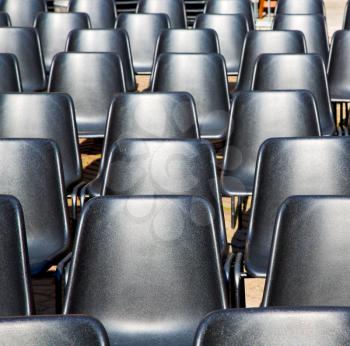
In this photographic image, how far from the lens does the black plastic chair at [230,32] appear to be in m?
7.64

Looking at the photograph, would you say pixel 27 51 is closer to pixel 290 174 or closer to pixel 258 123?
pixel 258 123

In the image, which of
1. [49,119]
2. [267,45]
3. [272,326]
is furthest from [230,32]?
[272,326]

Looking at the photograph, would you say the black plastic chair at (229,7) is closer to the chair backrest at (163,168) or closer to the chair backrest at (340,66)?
the chair backrest at (340,66)

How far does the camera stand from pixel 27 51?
22.9ft

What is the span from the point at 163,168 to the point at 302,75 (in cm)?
203

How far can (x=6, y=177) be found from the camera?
12.7 feet

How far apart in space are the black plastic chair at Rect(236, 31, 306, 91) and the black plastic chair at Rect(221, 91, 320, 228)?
1.95 metres

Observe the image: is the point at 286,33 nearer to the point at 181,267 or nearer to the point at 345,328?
the point at 181,267

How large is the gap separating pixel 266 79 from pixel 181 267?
2.82 metres

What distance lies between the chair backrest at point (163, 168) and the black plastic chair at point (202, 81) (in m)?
1.90

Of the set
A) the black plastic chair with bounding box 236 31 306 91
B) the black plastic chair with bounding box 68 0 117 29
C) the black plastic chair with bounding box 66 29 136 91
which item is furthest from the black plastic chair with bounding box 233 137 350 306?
the black plastic chair with bounding box 68 0 117 29

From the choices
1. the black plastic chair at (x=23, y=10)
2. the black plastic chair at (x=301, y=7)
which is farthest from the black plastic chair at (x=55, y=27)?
the black plastic chair at (x=301, y=7)

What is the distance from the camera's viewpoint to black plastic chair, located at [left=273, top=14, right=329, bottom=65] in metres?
7.60

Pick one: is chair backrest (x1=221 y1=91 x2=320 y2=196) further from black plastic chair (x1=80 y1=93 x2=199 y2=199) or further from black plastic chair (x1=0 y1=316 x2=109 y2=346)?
black plastic chair (x1=0 y1=316 x2=109 y2=346)
